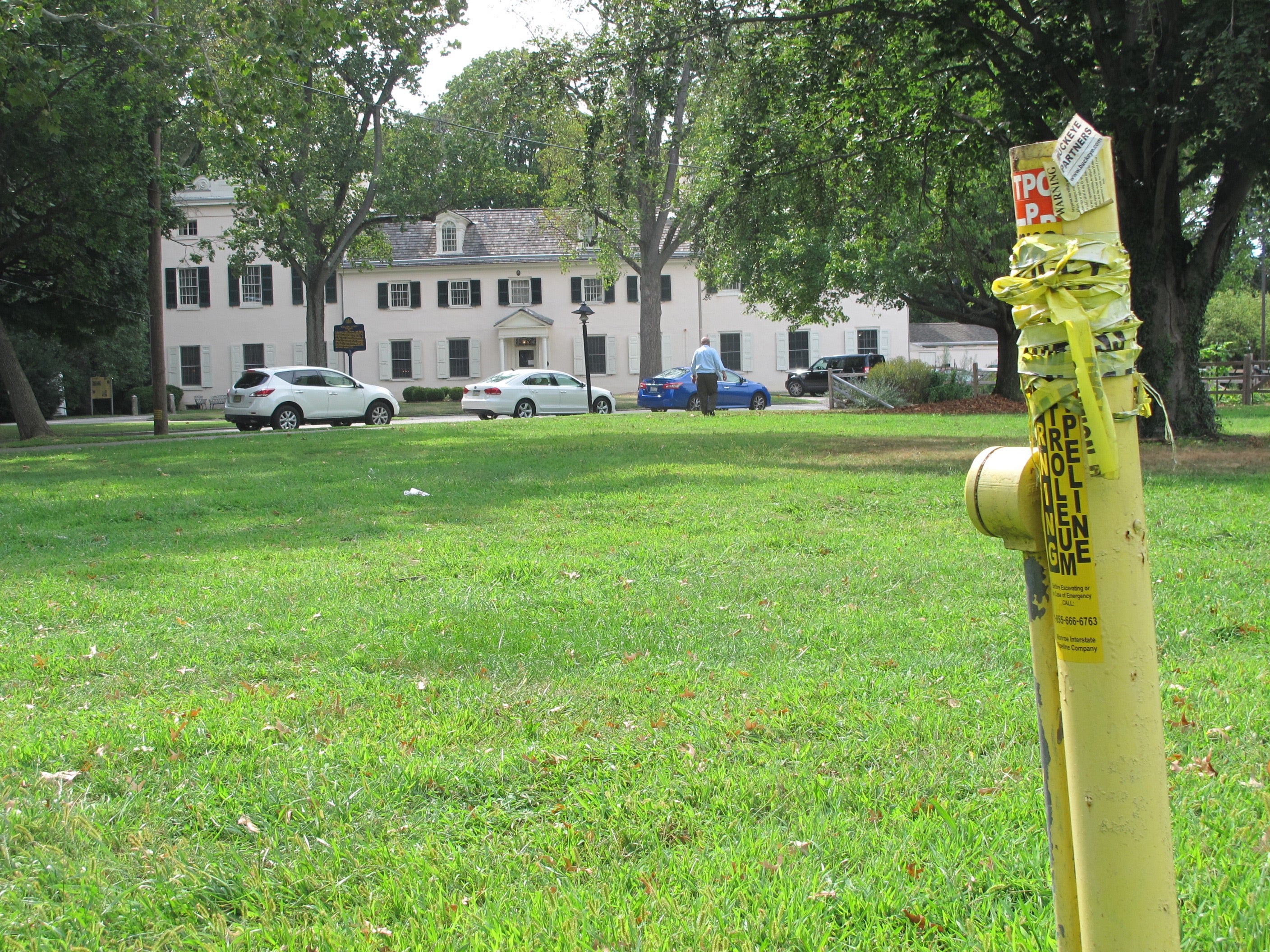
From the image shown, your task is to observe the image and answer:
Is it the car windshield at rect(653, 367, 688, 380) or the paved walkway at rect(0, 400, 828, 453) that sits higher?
the car windshield at rect(653, 367, 688, 380)

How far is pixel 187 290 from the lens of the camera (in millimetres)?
49719

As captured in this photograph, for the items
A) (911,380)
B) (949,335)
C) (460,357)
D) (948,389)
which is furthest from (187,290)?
(949,335)

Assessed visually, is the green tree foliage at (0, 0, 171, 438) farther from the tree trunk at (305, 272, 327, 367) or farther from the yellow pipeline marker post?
the yellow pipeline marker post

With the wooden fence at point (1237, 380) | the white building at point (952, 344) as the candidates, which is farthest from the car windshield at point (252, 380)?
the white building at point (952, 344)

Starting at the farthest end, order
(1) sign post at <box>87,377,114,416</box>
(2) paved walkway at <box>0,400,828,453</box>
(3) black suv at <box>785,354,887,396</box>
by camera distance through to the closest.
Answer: (3) black suv at <box>785,354,887,396</box> < (1) sign post at <box>87,377,114,416</box> < (2) paved walkway at <box>0,400,828,453</box>

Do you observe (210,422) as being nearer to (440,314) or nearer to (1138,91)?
(440,314)

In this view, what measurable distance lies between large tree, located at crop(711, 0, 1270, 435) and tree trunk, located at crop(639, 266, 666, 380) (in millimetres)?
22006

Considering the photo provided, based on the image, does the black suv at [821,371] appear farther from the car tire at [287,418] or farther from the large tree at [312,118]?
the car tire at [287,418]

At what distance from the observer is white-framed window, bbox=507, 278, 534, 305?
49.6 meters

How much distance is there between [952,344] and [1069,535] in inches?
2806

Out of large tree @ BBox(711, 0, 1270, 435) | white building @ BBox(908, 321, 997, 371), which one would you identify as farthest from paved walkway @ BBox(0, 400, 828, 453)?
white building @ BBox(908, 321, 997, 371)

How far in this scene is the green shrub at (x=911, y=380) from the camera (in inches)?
1248

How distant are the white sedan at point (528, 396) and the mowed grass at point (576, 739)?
72.2 ft

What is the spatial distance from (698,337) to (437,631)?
149 feet
